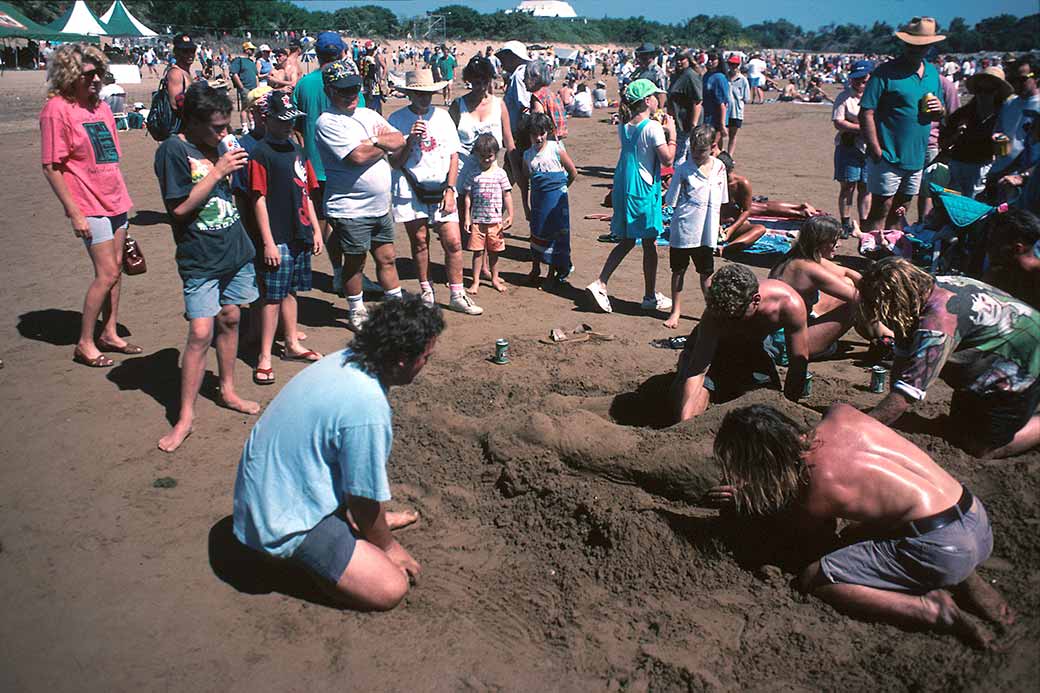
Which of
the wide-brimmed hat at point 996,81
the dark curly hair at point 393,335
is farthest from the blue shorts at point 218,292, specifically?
the wide-brimmed hat at point 996,81

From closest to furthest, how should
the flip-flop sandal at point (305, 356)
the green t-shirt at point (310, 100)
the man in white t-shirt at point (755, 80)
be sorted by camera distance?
1. the flip-flop sandal at point (305, 356)
2. the green t-shirt at point (310, 100)
3. the man in white t-shirt at point (755, 80)

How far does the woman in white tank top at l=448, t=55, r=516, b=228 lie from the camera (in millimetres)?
7504

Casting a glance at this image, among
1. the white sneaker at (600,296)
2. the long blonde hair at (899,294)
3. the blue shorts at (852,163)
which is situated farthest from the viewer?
the blue shorts at (852,163)

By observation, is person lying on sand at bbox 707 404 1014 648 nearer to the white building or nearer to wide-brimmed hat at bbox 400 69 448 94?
wide-brimmed hat at bbox 400 69 448 94

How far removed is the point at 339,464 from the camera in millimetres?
3354

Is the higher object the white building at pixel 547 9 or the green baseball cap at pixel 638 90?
the white building at pixel 547 9

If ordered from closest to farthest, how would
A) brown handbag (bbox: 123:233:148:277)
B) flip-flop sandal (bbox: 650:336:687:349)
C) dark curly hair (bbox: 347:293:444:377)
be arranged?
dark curly hair (bbox: 347:293:444:377)
brown handbag (bbox: 123:233:148:277)
flip-flop sandal (bbox: 650:336:687:349)

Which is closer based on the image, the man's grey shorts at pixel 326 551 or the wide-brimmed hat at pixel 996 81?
the man's grey shorts at pixel 326 551

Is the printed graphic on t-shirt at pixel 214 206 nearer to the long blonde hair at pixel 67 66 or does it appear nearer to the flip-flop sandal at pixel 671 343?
the long blonde hair at pixel 67 66

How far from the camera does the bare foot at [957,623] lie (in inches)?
130

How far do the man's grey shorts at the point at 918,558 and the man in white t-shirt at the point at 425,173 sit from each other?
420cm

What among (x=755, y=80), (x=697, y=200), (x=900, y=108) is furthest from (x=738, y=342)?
(x=755, y=80)

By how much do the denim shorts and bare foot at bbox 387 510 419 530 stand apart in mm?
3100

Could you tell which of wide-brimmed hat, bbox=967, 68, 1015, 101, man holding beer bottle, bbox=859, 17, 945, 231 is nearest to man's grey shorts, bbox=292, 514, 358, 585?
man holding beer bottle, bbox=859, 17, 945, 231
